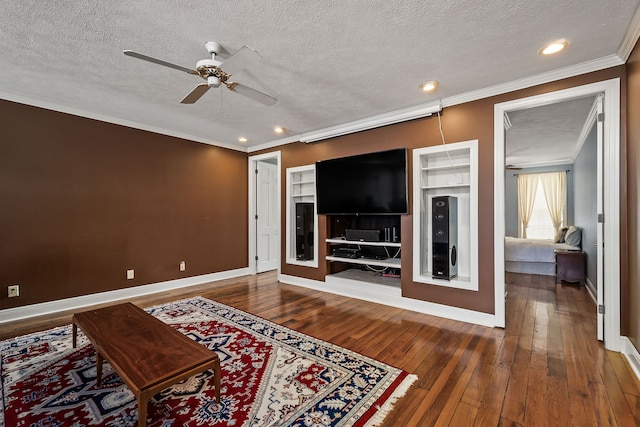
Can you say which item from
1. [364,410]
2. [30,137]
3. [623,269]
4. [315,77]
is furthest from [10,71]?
[623,269]

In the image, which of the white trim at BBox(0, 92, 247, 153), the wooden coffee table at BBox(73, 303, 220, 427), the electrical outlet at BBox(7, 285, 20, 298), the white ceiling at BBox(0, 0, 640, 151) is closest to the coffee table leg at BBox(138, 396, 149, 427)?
the wooden coffee table at BBox(73, 303, 220, 427)

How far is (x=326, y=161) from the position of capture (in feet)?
14.3

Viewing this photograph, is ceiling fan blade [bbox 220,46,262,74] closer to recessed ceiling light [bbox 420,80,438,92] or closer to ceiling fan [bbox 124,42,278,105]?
ceiling fan [bbox 124,42,278,105]

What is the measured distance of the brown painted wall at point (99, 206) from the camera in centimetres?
325

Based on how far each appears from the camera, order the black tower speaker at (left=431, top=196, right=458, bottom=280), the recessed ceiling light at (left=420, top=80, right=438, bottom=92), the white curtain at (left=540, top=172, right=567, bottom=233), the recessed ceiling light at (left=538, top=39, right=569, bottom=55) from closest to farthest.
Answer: the recessed ceiling light at (left=538, top=39, right=569, bottom=55) → the recessed ceiling light at (left=420, top=80, right=438, bottom=92) → the black tower speaker at (left=431, top=196, right=458, bottom=280) → the white curtain at (left=540, top=172, right=567, bottom=233)

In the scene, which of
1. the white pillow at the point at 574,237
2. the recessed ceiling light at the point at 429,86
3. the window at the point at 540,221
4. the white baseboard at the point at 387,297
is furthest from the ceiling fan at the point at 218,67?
the window at the point at 540,221

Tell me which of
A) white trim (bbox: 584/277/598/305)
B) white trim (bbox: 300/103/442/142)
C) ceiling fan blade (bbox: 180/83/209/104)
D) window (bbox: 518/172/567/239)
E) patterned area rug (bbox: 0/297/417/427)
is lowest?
patterned area rug (bbox: 0/297/417/427)

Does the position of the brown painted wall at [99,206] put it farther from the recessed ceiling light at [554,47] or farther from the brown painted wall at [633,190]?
the brown painted wall at [633,190]

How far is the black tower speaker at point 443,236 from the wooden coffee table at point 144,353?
260 cm

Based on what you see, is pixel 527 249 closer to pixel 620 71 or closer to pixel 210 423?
pixel 620 71

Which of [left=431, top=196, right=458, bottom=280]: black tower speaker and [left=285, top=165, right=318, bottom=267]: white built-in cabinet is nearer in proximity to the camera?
[left=431, top=196, right=458, bottom=280]: black tower speaker

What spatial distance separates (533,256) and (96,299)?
24.1 ft

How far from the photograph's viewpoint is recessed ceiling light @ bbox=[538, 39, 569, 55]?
2206 mm

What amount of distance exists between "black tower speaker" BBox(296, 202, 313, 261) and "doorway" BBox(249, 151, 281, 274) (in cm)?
75
